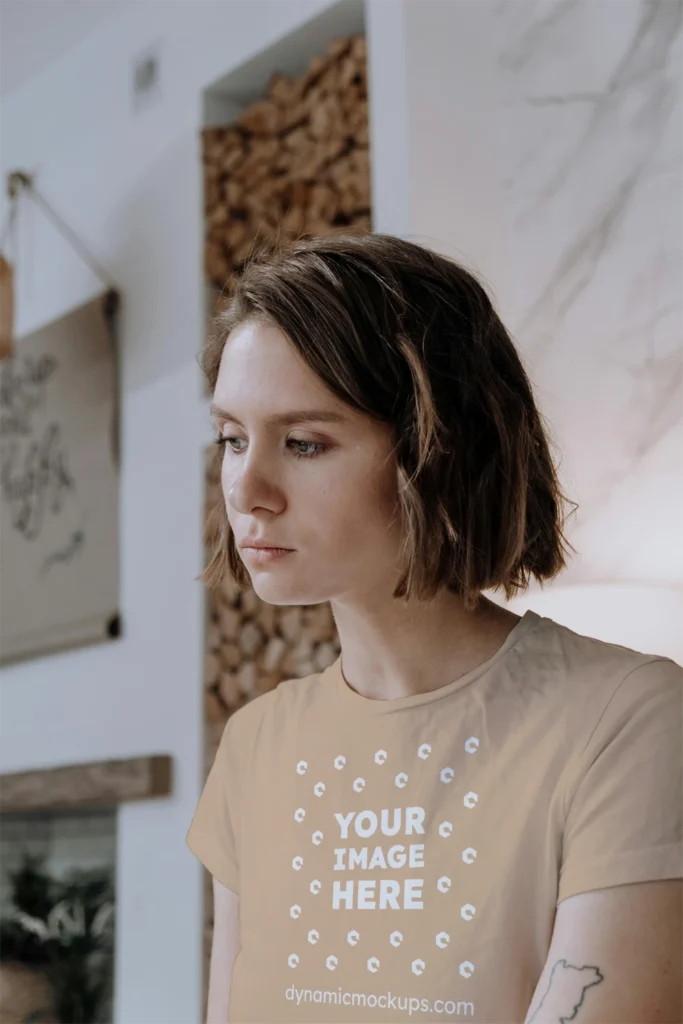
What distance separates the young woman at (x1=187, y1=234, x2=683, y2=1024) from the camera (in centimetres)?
97

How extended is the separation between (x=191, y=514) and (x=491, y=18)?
127 centimetres

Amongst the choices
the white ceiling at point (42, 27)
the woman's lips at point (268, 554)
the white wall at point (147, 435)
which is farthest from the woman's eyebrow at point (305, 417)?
the white ceiling at point (42, 27)

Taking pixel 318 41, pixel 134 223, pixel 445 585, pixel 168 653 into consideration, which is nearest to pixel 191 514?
pixel 168 653

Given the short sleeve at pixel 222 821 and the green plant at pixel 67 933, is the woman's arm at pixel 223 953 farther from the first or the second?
the green plant at pixel 67 933

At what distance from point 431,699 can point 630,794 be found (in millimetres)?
222

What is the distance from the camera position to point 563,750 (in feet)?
3.38

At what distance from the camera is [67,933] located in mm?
3111

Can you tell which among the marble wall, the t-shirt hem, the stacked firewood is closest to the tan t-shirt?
the t-shirt hem

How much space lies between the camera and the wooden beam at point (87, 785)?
9.26ft

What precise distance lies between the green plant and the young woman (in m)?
1.95

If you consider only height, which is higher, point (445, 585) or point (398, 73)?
point (398, 73)

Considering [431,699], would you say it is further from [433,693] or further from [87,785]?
[87,785]

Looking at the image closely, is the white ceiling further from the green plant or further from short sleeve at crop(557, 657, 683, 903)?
short sleeve at crop(557, 657, 683, 903)

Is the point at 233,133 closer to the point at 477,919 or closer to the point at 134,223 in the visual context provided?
Result: the point at 134,223
